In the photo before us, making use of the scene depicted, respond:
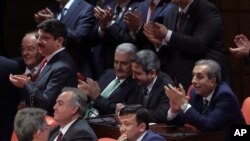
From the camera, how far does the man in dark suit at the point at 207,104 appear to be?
451cm

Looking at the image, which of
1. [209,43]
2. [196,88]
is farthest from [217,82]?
[209,43]

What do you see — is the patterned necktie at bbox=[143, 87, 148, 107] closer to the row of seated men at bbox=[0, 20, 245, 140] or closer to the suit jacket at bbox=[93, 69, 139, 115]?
the row of seated men at bbox=[0, 20, 245, 140]

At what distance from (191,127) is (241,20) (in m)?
2.03

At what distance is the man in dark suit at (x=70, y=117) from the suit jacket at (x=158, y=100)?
617mm

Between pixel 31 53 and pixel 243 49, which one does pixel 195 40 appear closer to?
pixel 243 49

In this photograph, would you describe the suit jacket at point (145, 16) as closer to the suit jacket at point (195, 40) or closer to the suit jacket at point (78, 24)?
the suit jacket at point (195, 40)

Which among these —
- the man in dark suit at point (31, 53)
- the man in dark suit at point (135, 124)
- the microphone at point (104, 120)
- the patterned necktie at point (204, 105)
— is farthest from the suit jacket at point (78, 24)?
the man in dark suit at point (135, 124)

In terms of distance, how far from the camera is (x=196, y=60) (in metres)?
5.18

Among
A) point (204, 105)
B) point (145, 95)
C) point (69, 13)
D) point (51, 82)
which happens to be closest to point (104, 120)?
point (145, 95)

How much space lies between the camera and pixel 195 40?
198 inches

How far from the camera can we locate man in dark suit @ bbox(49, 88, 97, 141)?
418 cm

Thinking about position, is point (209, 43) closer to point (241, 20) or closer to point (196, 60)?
point (196, 60)

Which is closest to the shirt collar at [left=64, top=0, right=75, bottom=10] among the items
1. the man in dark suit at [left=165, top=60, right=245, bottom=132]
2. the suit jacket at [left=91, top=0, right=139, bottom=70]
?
the suit jacket at [left=91, top=0, right=139, bottom=70]

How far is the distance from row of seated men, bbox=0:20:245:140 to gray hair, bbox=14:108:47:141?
2.31 ft
